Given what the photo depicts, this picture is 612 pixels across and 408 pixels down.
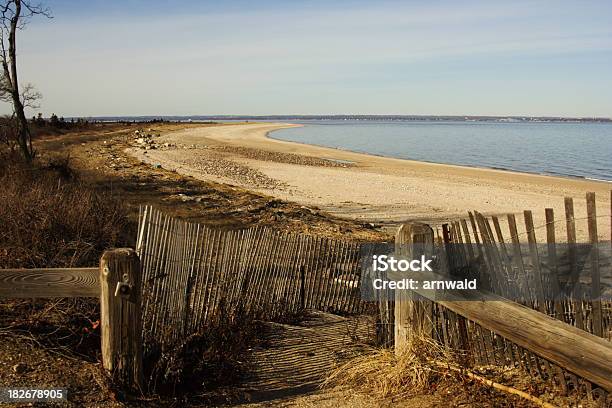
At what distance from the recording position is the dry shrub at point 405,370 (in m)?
4.76

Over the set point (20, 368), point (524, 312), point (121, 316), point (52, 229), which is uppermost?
point (52, 229)

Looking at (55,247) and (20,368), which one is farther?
(55,247)

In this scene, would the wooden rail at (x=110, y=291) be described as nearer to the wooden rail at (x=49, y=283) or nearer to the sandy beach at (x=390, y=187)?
the wooden rail at (x=49, y=283)

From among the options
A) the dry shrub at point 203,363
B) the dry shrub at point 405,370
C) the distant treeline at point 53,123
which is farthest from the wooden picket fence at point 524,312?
the distant treeline at point 53,123

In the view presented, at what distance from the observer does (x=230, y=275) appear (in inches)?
253

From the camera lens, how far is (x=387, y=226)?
14586 mm

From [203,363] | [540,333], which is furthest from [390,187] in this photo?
[540,333]

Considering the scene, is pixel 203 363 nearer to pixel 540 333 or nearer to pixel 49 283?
pixel 49 283

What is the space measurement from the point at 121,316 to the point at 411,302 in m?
2.21

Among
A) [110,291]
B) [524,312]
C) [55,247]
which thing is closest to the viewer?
[524,312]

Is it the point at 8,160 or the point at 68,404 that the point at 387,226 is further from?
the point at 68,404

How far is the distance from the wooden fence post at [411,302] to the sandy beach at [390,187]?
10375 millimetres

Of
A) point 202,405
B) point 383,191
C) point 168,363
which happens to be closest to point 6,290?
point 168,363

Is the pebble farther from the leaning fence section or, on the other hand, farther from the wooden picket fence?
the wooden picket fence
